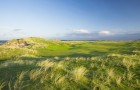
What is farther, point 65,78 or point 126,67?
point 126,67

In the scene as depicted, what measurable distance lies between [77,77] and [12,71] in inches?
151

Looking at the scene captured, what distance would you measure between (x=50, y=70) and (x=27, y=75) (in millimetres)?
1143

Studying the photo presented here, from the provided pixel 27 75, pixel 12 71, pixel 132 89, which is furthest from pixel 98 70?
pixel 12 71

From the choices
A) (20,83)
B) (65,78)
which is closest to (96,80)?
(65,78)

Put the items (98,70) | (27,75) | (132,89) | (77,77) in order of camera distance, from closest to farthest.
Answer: (132,89) → (77,77) → (27,75) → (98,70)

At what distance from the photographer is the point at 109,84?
335 inches

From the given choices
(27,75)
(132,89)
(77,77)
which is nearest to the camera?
(132,89)

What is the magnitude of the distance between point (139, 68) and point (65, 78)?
4.24 metres

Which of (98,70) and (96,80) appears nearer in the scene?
(96,80)

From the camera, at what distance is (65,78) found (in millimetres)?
9094

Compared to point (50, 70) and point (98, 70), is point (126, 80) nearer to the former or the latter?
point (98, 70)

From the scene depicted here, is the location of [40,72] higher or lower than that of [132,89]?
higher

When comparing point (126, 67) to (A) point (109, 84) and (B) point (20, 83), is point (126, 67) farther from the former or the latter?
(B) point (20, 83)

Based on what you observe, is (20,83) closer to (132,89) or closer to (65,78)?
(65,78)
